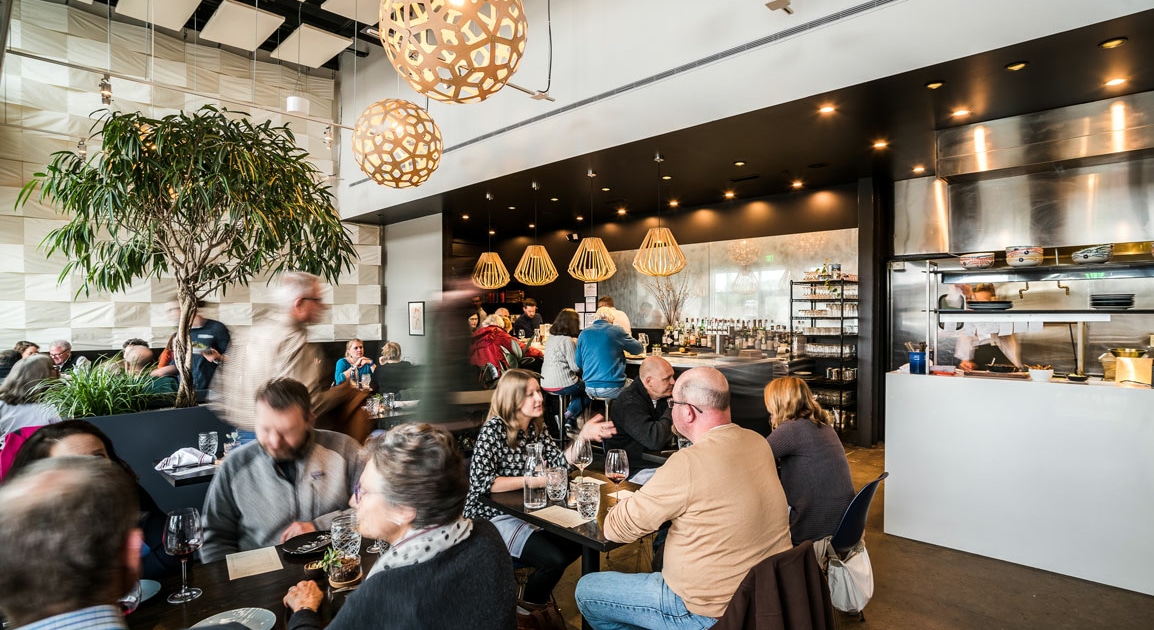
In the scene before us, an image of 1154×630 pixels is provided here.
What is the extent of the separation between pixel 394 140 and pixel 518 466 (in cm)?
219

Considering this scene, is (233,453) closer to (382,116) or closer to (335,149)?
(382,116)

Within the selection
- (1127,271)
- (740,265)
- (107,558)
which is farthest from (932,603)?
(740,265)

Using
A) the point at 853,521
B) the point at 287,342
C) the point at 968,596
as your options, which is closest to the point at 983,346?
the point at 968,596

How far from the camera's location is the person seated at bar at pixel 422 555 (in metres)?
1.44

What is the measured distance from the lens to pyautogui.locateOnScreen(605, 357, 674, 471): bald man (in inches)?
157

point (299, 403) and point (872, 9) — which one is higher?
point (872, 9)

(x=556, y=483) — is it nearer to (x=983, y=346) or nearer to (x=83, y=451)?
(x=83, y=451)

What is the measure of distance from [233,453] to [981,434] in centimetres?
475

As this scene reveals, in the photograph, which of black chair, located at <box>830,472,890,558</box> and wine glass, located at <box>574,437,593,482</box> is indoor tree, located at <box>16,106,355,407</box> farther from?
black chair, located at <box>830,472,890,558</box>

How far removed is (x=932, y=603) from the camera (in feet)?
11.3

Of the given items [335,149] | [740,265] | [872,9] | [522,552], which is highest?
[335,149]

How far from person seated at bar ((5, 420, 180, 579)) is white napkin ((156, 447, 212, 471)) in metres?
1.41

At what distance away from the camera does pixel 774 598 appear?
184 cm

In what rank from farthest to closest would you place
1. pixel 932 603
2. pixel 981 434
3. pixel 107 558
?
Result: pixel 981 434 < pixel 932 603 < pixel 107 558
